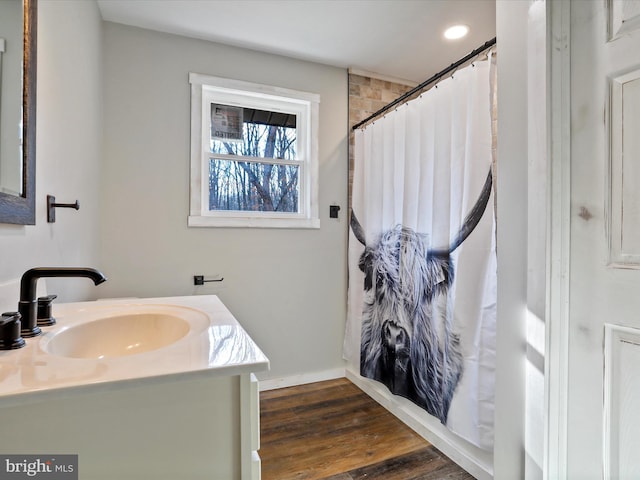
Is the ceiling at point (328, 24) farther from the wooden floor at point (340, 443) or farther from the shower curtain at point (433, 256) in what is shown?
Answer: the wooden floor at point (340, 443)

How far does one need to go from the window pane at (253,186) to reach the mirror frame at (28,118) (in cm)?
133

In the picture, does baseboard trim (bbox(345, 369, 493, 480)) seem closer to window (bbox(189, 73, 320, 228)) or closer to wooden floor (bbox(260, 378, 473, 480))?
wooden floor (bbox(260, 378, 473, 480))

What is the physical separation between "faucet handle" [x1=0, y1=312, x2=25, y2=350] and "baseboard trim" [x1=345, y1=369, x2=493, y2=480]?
1815 mm

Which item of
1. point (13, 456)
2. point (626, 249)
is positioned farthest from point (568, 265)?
point (13, 456)

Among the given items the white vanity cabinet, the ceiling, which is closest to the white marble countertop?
the white vanity cabinet

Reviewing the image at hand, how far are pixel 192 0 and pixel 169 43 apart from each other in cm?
43

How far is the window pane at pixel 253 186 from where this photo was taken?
7.77 feet

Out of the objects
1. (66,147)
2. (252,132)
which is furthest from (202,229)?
(66,147)

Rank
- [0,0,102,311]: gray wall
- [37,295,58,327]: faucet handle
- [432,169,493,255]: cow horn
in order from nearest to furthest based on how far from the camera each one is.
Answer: [37,295,58,327]: faucet handle < [0,0,102,311]: gray wall < [432,169,493,255]: cow horn

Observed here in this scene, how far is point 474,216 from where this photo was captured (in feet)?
5.00

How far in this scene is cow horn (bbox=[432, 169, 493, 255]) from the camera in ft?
4.80

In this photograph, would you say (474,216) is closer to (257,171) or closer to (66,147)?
(257,171)

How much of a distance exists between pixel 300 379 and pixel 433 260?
4.75 ft

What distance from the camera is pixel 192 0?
1.87 meters
